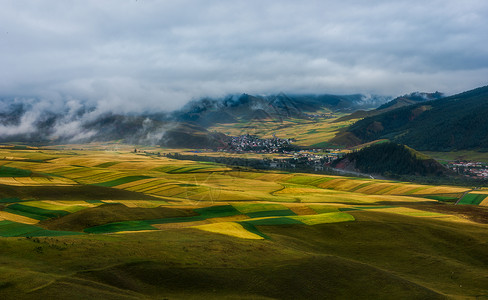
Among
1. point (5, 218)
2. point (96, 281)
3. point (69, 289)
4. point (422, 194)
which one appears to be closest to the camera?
point (69, 289)

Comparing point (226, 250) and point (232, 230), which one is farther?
point (232, 230)

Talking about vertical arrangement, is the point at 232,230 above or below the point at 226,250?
below

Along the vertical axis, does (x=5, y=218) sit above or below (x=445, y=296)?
above

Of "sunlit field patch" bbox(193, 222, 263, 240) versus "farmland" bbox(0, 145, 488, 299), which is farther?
"sunlit field patch" bbox(193, 222, 263, 240)

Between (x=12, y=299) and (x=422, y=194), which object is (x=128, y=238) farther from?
(x=422, y=194)

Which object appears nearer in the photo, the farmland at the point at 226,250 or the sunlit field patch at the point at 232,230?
the farmland at the point at 226,250

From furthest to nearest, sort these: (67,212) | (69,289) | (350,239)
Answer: (67,212)
(350,239)
(69,289)

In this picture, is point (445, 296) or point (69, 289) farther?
point (445, 296)

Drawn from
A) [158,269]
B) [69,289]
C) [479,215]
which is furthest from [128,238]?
[479,215]
